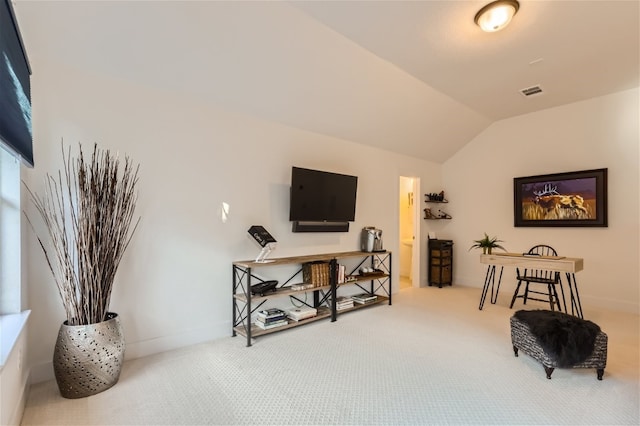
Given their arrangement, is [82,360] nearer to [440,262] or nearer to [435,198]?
[440,262]

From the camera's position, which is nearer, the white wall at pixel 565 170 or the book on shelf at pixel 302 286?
the book on shelf at pixel 302 286

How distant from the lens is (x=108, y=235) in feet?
7.04

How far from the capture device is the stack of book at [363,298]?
3.99 meters

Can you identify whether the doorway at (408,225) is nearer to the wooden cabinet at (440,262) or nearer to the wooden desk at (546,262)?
the wooden cabinet at (440,262)

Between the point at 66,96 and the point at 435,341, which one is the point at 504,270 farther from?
the point at 66,96

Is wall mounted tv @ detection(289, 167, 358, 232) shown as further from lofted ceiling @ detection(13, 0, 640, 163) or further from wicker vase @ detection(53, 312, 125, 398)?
wicker vase @ detection(53, 312, 125, 398)

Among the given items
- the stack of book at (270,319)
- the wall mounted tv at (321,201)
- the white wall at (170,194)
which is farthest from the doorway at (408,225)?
the stack of book at (270,319)

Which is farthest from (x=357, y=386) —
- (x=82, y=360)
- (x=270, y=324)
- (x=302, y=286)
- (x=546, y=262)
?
(x=546, y=262)

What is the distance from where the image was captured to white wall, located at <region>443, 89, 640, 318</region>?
12.8 ft

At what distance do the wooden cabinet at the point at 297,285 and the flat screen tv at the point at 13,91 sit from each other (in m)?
1.75

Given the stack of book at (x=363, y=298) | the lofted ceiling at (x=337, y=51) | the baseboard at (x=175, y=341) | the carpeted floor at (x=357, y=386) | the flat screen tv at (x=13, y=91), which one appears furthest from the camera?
the stack of book at (x=363, y=298)

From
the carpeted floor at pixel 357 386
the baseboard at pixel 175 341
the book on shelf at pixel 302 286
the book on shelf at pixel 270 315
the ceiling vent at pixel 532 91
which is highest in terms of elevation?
the ceiling vent at pixel 532 91

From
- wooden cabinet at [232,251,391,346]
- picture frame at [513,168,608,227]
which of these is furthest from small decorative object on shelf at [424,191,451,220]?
wooden cabinet at [232,251,391,346]

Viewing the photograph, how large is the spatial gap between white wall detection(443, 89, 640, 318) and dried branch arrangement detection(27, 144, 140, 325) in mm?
5144
